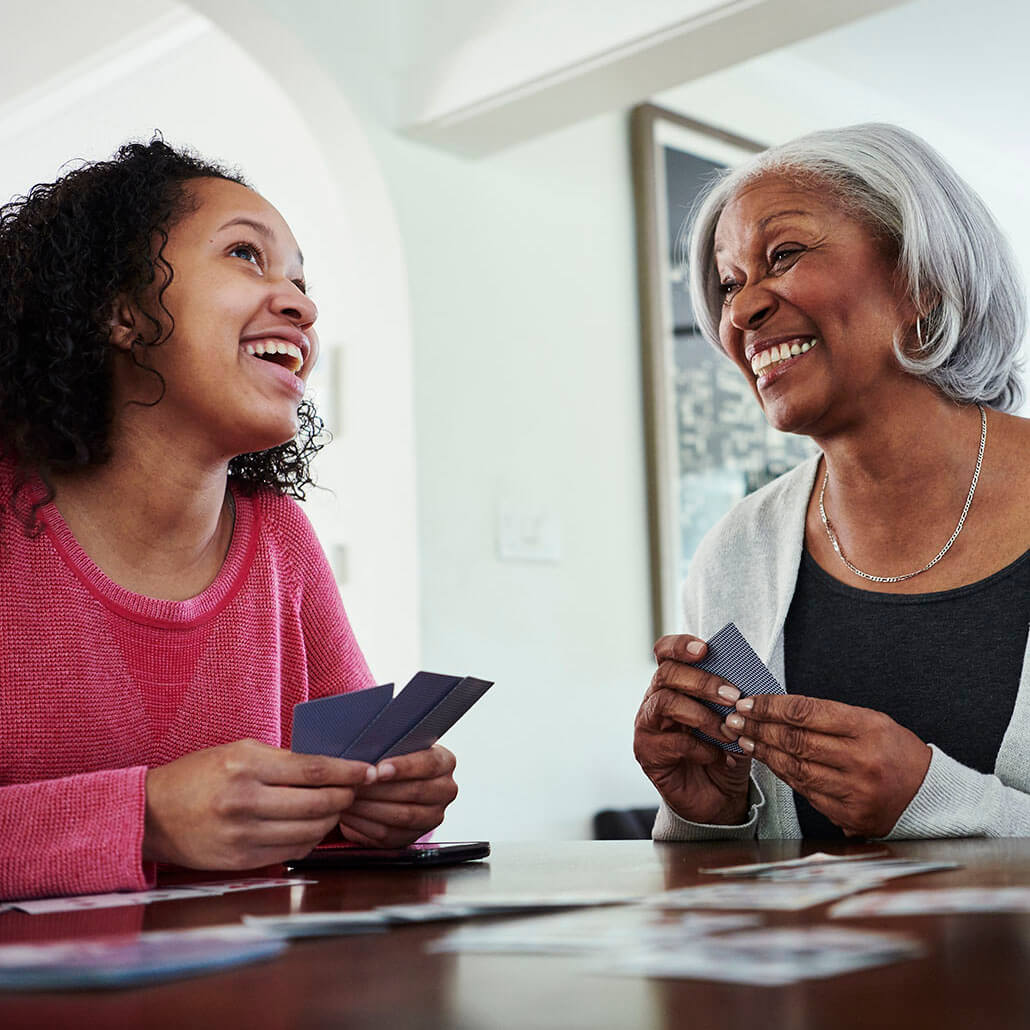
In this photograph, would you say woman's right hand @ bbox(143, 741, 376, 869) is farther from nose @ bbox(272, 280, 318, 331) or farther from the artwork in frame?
the artwork in frame

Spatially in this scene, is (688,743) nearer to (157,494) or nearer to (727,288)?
(157,494)

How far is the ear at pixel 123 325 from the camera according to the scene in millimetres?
1492

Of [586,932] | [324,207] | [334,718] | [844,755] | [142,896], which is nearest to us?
[586,932]

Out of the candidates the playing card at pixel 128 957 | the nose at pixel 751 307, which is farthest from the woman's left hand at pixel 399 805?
the nose at pixel 751 307

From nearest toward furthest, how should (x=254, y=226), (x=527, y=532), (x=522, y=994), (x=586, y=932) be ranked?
(x=522, y=994)
(x=586, y=932)
(x=254, y=226)
(x=527, y=532)

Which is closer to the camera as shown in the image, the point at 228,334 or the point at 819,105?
the point at 228,334

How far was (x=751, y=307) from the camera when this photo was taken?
1720 mm

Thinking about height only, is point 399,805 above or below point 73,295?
below

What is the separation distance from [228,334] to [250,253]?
0.45 ft

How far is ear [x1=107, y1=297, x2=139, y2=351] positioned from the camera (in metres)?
1.49

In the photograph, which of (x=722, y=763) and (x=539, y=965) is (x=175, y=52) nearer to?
(x=722, y=763)

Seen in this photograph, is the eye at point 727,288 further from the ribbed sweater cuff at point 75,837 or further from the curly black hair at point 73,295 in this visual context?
the ribbed sweater cuff at point 75,837

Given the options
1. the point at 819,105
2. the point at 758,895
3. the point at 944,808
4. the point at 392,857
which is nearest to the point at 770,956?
the point at 758,895

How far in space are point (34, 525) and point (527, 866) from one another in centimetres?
65
